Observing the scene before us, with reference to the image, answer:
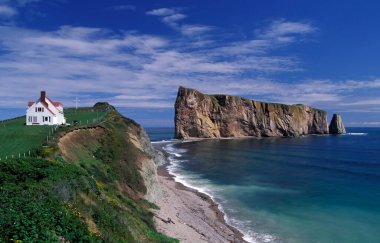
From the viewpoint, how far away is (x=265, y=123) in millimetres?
173875

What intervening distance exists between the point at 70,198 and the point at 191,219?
18.0m

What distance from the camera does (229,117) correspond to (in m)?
164

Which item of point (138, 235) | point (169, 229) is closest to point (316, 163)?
point (169, 229)

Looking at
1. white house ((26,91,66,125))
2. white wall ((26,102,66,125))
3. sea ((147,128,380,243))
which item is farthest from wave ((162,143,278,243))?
white wall ((26,102,66,125))

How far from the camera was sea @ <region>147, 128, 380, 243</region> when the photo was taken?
105 feet

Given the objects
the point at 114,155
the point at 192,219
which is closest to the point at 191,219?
the point at 192,219

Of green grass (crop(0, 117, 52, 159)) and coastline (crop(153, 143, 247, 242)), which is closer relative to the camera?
coastline (crop(153, 143, 247, 242))

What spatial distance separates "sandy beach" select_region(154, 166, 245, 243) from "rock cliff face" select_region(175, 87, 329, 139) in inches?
4445

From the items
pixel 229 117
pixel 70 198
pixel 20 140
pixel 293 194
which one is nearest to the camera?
pixel 70 198

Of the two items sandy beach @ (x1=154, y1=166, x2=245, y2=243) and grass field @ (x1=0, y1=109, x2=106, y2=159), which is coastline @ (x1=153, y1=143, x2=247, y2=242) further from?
grass field @ (x1=0, y1=109, x2=106, y2=159)

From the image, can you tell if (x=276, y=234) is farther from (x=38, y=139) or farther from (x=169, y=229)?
(x=38, y=139)

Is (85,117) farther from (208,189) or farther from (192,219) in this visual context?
(192,219)

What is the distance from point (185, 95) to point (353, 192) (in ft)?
372

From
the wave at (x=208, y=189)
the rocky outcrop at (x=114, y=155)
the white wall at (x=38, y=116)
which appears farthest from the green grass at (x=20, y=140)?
the wave at (x=208, y=189)
